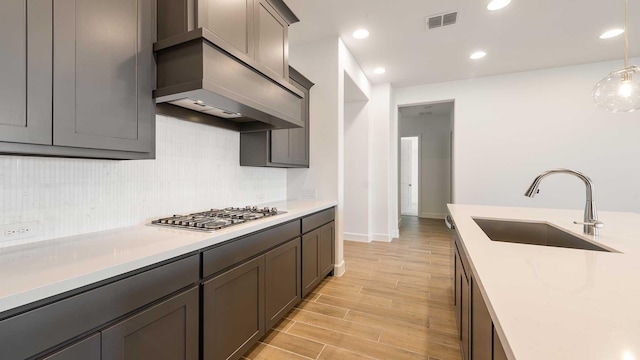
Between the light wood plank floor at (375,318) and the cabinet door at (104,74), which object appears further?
the light wood plank floor at (375,318)

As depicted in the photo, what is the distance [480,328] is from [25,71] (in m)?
2.02

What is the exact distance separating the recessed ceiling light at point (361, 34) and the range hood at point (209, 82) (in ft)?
5.08

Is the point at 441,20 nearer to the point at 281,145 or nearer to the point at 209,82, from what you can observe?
the point at 281,145

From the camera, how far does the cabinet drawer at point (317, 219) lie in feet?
7.88

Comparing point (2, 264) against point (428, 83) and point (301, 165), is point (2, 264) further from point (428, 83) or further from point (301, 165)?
point (428, 83)

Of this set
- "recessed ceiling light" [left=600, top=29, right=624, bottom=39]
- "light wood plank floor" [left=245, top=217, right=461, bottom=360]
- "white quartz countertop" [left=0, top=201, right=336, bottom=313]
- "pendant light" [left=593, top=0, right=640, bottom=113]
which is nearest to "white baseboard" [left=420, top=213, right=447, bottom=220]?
"light wood plank floor" [left=245, top=217, right=461, bottom=360]

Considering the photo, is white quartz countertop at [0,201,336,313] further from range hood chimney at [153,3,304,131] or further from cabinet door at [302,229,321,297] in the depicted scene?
cabinet door at [302,229,321,297]

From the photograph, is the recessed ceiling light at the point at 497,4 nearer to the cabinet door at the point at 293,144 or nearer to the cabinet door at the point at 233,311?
the cabinet door at the point at 293,144

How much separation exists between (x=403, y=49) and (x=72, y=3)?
11.3 ft

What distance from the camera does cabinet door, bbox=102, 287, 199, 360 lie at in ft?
3.17

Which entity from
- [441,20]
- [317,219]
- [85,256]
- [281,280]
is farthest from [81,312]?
[441,20]

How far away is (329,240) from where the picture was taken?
116 inches

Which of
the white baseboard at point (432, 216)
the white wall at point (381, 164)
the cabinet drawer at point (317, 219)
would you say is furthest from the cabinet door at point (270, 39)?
the white baseboard at point (432, 216)

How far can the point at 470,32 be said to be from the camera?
3.12 metres
